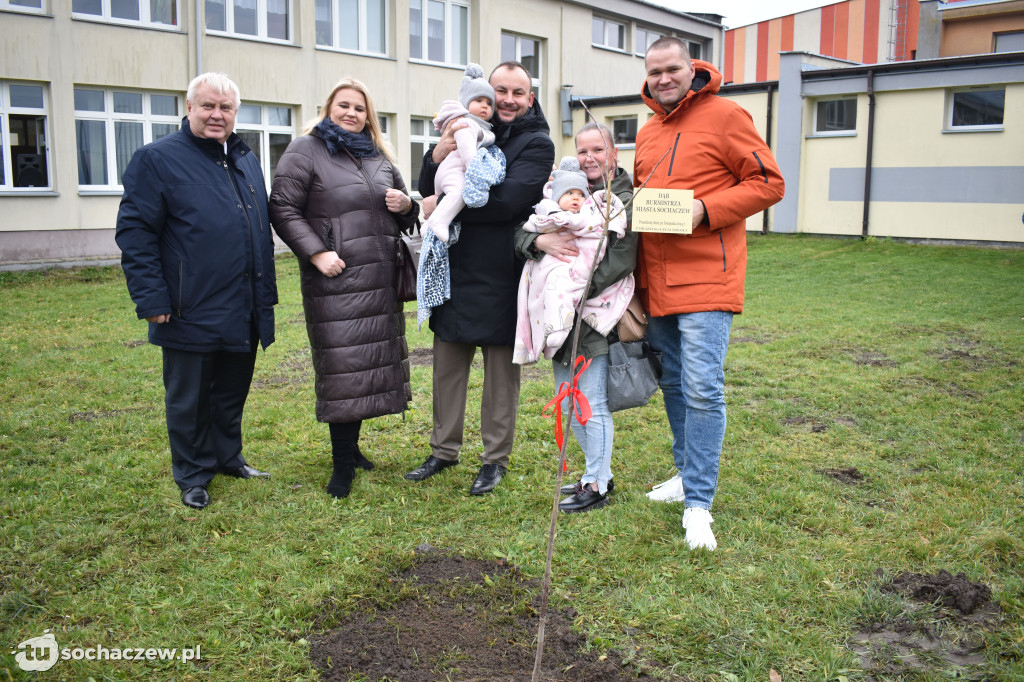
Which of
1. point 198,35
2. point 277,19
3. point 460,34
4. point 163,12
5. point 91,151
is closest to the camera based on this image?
point 91,151

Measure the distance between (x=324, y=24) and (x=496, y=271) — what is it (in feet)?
56.7

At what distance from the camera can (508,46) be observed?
23.6m

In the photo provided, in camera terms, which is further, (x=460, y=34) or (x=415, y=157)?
(x=460, y=34)

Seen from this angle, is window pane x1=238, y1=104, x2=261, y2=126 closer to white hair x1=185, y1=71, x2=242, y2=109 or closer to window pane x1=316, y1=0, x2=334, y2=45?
window pane x1=316, y1=0, x2=334, y2=45

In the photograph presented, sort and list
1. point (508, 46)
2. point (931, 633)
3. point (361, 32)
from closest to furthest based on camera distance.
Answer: point (931, 633), point (361, 32), point (508, 46)

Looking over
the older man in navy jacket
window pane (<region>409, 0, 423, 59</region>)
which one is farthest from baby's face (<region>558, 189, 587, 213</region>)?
window pane (<region>409, 0, 423, 59</region>)

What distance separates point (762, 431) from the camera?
210 inches

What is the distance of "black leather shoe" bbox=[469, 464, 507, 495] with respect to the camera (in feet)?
14.0

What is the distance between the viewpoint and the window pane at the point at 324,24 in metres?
19.1

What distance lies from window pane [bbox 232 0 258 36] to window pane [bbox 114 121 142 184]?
3220 mm

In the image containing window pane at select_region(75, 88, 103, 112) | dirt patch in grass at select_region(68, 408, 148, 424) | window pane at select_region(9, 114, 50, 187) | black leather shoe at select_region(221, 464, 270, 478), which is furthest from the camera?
window pane at select_region(75, 88, 103, 112)

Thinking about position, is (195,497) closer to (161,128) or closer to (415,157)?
(161,128)

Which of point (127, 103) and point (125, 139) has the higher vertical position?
point (127, 103)

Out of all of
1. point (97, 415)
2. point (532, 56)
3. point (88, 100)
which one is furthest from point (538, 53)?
point (97, 415)
